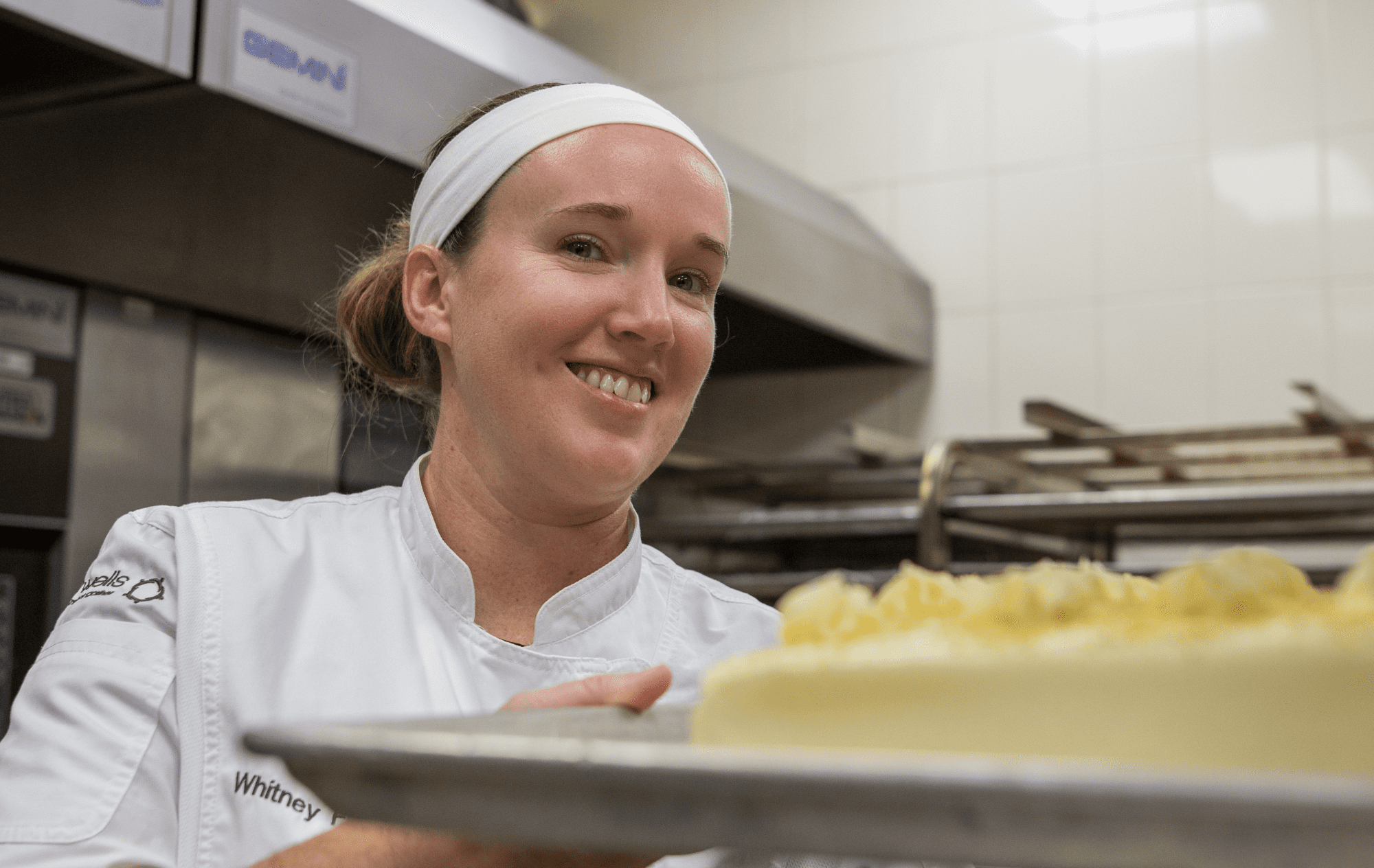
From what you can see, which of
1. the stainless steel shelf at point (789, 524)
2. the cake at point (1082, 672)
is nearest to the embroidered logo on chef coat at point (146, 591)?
the cake at point (1082, 672)

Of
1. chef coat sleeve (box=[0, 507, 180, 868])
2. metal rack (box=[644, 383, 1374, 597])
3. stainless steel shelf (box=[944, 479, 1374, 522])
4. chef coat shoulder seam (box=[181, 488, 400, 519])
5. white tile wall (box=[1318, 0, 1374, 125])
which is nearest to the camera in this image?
chef coat sleeve (box=[0, 507, 180, 868])

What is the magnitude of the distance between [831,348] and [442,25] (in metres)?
1.31

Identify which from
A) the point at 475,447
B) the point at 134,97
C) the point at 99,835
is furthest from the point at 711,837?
the point at 134,97

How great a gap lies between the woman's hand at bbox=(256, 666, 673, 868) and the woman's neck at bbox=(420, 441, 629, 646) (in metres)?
0.42

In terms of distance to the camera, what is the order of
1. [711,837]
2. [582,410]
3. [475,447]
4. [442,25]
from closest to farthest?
[711,837] < [582,410] < [475,447] < [442,25]

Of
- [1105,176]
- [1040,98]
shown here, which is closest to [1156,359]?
[1105,176]

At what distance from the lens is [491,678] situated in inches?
37.0

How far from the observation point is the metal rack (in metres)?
1.97

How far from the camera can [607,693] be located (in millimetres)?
502

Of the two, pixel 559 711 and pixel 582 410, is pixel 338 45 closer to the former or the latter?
pixel 582 410

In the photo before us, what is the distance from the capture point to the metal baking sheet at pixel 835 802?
25 cm

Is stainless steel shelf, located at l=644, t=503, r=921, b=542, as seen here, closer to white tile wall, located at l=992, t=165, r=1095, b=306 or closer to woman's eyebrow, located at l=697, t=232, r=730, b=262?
white tile wall, located at l=992, t=165, r=1095, b=306

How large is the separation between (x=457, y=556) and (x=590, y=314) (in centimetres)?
22

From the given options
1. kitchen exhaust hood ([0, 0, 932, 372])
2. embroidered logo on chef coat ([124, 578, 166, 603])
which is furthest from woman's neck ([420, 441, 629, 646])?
kitchen exhaust hood ([0, 0, 932, 372])
